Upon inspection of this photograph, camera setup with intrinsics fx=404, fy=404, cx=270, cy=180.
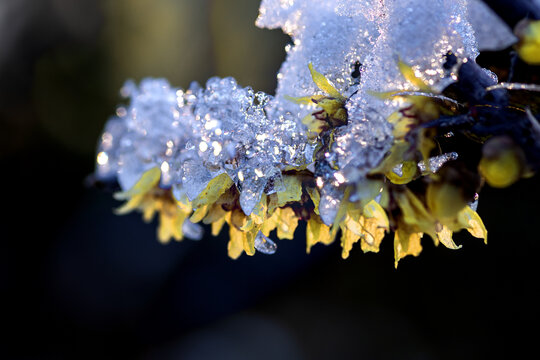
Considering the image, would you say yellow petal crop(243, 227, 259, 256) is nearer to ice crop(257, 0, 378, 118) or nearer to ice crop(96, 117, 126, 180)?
ice crop(257, 0, 378, 118)

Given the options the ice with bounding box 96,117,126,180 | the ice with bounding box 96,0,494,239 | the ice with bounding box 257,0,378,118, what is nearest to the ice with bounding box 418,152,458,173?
the ice with bounding box 96,0,494,239

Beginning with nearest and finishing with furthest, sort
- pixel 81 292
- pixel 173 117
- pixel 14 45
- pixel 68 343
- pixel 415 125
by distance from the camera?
pixel 415 125, pixel 173 117, pixel 68 343, pixel 81 292, pixel 14 45

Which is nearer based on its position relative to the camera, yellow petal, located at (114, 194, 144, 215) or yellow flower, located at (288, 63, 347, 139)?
yellow flower, located at (288, 63, 347, 139)

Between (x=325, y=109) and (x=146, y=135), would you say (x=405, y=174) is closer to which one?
(x=325, y=109)

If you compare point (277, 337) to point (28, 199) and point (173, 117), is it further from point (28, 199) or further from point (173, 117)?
point (173, 117)

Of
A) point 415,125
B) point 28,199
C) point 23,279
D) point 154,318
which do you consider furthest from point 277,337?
point 415,125

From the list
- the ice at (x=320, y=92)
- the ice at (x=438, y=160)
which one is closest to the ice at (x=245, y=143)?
the ice at (x=320, y=92)

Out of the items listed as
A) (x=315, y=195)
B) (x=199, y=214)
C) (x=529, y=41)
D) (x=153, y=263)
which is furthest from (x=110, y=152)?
(x=153, y=263)

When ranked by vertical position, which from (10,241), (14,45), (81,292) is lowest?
(81,292)

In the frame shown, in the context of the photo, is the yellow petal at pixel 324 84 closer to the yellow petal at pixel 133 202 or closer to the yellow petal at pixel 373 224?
the yellow petal at pixel 373 224
